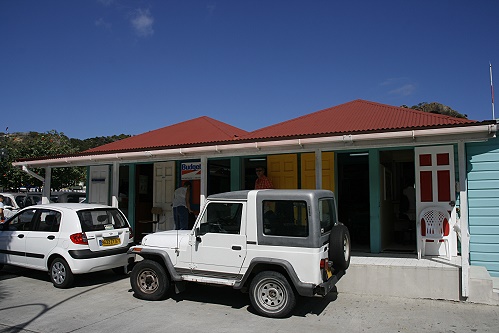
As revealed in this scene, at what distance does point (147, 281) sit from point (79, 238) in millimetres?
1604

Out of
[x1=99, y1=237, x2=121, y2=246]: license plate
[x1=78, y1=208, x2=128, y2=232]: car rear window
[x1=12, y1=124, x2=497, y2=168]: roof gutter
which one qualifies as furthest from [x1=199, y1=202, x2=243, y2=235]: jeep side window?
[x1=78, y1=208, x2=128, y2=232]: car rear window

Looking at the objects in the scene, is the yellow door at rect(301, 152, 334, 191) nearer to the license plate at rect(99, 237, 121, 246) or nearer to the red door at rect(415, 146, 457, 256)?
the red door at rect(415, 146, 457, 256)

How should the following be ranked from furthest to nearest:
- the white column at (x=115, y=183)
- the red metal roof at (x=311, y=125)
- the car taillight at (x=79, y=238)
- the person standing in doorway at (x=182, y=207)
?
the white column at (x=115, y=183)
the person standing in doorway at (x=182, y=207)
the red metal roof at (x=311, y=125)
the car taillight at (x=79, y=238)

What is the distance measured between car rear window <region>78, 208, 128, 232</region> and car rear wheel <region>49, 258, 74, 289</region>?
29.3 inches

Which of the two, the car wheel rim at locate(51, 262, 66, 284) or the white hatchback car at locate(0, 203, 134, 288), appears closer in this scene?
the white hatchback car at locate(0, 203, 134, 288)

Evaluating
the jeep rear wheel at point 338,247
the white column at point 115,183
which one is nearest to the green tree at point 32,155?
the white column at point 115,183

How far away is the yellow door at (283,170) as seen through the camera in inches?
376

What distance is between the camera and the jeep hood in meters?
6.19

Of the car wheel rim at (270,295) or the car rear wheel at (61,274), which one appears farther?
the car rear wheel at (61,274)

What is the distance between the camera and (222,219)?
5.92 m

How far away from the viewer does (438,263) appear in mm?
6844

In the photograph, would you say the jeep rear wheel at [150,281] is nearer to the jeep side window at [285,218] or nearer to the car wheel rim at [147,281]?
the car wheel rim at [147,281]

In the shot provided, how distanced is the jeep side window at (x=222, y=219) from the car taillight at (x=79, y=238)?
2.48m

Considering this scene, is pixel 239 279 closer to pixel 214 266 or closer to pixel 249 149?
pixel 214 266
